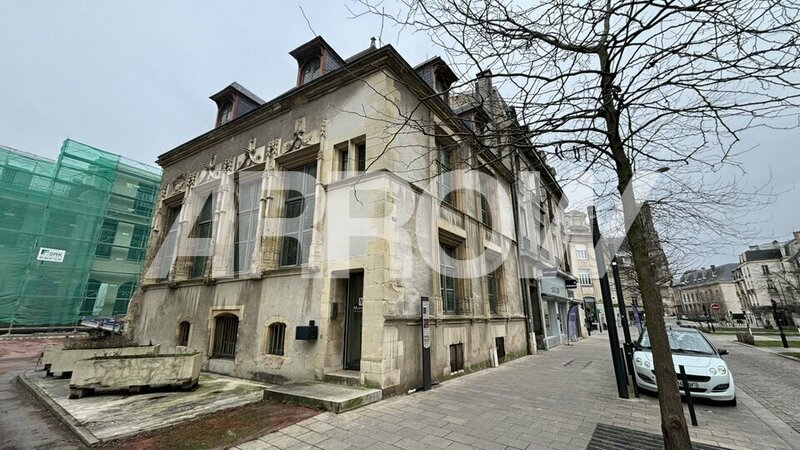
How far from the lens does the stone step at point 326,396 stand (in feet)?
18.3

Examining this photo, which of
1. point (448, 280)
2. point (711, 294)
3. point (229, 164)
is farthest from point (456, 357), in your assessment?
point (711, 294)

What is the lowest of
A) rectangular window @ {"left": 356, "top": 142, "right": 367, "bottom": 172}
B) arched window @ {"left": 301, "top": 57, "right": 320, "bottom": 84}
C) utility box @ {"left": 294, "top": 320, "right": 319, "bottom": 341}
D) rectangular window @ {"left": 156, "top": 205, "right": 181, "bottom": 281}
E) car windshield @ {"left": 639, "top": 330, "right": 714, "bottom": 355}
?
car windshield @ {"left": 639, "top": 330, "right": 714, "bottom": 355}

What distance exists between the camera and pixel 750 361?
12.9 metres

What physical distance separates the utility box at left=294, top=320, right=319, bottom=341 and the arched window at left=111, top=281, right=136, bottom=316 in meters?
26.5

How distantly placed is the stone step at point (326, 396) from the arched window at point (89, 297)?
26.3m

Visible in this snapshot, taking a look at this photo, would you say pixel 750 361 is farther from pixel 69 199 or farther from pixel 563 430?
pixel 69 199

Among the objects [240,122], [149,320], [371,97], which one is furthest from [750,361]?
[149,320]

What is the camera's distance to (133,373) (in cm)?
682

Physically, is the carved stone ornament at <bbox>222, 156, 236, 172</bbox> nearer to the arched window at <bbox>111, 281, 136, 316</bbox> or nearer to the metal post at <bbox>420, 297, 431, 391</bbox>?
the metal post at <bbox>420, 297, 431, 391</bbox>

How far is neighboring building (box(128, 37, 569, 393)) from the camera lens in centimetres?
743

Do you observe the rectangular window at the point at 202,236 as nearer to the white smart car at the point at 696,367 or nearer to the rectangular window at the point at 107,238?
the white smart car at the point at 696,367

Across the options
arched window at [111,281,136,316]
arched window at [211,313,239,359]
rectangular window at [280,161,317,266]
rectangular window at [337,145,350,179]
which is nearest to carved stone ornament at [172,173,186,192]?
rectangular window at [280,161,317,266]

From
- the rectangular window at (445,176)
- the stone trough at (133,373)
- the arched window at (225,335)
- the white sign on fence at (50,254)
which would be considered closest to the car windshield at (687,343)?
the rectangular window at (445,176)

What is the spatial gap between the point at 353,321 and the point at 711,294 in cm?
10351
